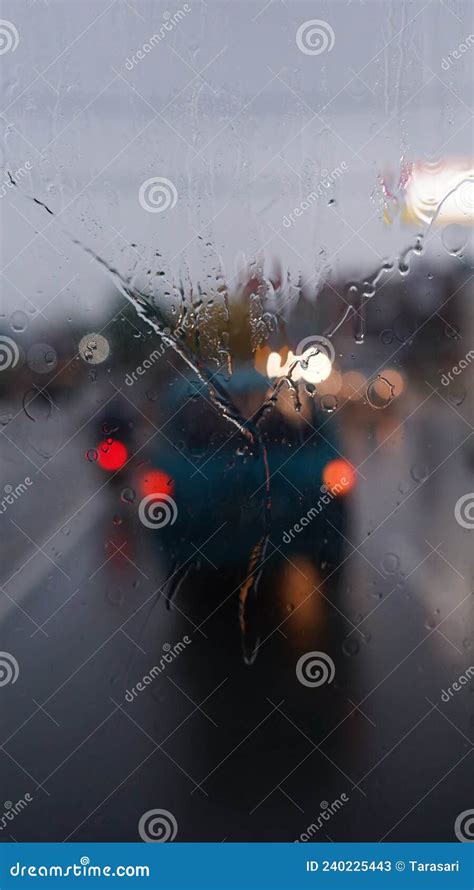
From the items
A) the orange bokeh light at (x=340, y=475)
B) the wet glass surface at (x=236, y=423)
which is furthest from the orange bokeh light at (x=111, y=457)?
the orange bokeh light at (x=340, y=475)

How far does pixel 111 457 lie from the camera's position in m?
1.91

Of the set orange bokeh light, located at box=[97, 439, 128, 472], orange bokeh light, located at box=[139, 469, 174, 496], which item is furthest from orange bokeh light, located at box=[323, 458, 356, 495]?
orange bokeh light, located at box=[97, 439, 128, 472]

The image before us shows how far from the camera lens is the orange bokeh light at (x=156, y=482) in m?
1.92

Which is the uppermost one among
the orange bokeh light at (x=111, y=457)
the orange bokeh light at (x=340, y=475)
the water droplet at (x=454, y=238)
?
the water droplet at (x=454, y=238)

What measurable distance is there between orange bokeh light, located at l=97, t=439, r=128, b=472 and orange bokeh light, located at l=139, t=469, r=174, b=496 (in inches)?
3.1

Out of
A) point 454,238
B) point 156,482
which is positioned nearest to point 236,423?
point 156,482

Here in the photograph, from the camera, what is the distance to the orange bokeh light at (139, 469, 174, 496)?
6.29 feet

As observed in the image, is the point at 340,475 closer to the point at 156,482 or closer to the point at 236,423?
the point at 236,423

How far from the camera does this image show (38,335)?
6.24 ft

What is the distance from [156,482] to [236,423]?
27cm

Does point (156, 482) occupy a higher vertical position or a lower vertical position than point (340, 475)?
lower

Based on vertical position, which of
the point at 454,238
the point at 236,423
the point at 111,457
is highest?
the point at 454,238

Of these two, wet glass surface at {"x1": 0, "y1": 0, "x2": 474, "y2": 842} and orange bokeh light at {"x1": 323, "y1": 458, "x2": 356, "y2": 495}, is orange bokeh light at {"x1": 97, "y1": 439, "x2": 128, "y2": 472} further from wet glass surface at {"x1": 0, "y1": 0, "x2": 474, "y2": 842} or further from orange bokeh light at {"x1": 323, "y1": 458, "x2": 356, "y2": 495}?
orange bokeh light at {"x1": 323, "y1": 458, "x2": 356, "y2": 495}

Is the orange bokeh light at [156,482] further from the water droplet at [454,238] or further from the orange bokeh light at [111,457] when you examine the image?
the water droplet at [454,238]
